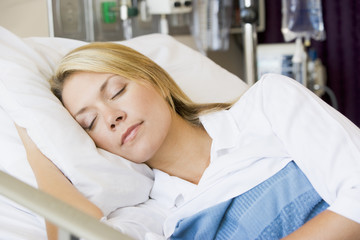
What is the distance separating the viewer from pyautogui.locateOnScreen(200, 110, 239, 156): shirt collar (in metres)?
1.46

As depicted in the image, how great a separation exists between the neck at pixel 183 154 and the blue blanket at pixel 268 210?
7.8 inches

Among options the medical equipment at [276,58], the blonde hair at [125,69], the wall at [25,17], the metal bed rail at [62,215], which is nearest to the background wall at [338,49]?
the medical equipment at [276,58]

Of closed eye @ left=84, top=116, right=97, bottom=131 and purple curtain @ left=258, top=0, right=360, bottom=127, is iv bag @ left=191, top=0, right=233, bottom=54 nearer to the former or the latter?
purple curtain @ left=258, top=0, right=360, bottom=127

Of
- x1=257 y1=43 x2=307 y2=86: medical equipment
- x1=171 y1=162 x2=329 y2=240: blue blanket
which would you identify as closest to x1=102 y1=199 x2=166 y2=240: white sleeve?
x1=171 y1=162 x2=329 y2=240: blue blanket

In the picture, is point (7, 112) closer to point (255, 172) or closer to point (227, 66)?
point (255, 172)

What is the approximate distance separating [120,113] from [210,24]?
227 cm

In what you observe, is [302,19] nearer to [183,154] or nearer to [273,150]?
[183,154]

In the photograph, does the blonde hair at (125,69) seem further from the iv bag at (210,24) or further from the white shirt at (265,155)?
the iv bag at (210,24)

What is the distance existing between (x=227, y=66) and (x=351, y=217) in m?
3.40

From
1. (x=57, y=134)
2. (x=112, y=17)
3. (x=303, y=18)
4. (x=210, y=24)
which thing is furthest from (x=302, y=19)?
(x=57, y=134)

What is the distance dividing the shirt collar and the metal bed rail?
2.82ft

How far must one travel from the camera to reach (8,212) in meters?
1.40

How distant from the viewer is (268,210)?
1.29m

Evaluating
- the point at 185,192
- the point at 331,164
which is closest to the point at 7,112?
the point at 185,192
